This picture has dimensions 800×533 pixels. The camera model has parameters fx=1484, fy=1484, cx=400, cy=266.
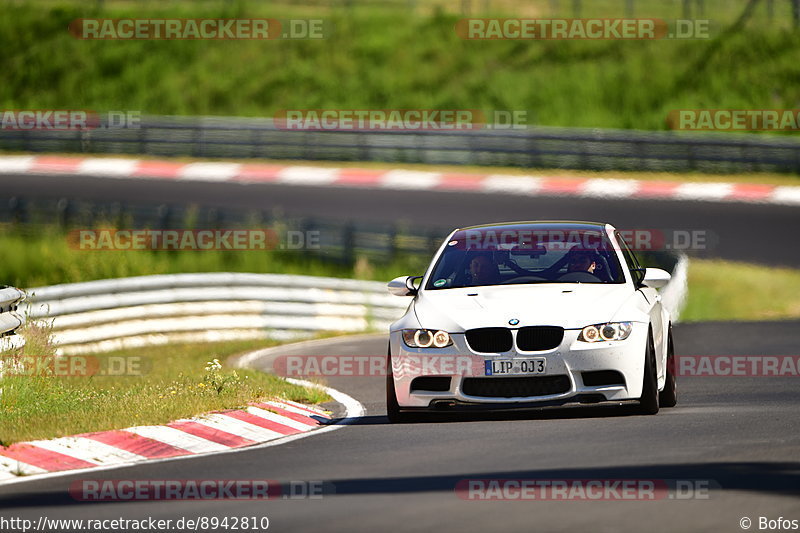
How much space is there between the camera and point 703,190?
30.0 meters

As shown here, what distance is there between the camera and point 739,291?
2591 cm

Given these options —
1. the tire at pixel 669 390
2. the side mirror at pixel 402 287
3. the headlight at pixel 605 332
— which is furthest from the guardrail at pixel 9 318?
the tire at pixel 669 390

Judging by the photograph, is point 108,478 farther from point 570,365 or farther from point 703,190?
point 703,190

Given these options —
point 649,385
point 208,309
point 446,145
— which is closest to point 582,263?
point 649,385

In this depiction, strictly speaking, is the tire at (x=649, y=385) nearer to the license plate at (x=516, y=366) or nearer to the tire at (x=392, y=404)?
the license plate at (x=516, y=366)

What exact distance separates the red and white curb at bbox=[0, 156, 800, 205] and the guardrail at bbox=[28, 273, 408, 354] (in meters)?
9.52

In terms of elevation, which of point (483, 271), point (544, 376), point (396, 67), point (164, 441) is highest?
point (396, 67)

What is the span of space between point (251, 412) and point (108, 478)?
2.61 metres

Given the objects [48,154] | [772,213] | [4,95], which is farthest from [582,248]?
[4,95]

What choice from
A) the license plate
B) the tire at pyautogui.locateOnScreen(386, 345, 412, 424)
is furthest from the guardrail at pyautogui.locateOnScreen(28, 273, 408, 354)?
the license plate

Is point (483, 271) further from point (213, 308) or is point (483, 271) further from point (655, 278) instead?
point (213, 308)

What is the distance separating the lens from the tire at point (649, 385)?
10227mm

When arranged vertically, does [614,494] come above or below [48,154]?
below

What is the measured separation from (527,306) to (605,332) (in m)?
0.56
